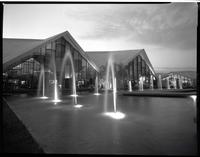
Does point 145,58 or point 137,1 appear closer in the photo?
point 137,1

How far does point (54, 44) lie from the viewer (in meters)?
19.7

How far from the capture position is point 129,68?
26562mm

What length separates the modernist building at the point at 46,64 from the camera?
52.5ft

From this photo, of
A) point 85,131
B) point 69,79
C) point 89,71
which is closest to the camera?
point 85,131

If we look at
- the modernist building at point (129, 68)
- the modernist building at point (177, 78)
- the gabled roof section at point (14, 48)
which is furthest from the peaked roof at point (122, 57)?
the gabled roof section at point (14, 48)

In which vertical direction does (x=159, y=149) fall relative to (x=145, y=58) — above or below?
below

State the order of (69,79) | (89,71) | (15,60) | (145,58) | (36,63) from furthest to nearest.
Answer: (145,58)
(89,71)
(69,79)
(36,63)
(15,60)

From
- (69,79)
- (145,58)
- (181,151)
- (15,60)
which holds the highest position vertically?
(145,58)

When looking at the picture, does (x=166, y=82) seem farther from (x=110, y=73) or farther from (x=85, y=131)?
(x=85, y=131)

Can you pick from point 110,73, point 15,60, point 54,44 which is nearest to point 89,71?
point 110,73

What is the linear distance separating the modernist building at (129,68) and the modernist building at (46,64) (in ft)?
11.4

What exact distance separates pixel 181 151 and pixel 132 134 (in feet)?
3.40

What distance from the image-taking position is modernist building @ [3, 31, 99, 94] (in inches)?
630

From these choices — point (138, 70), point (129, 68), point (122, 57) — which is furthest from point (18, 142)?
point (122, 57)
